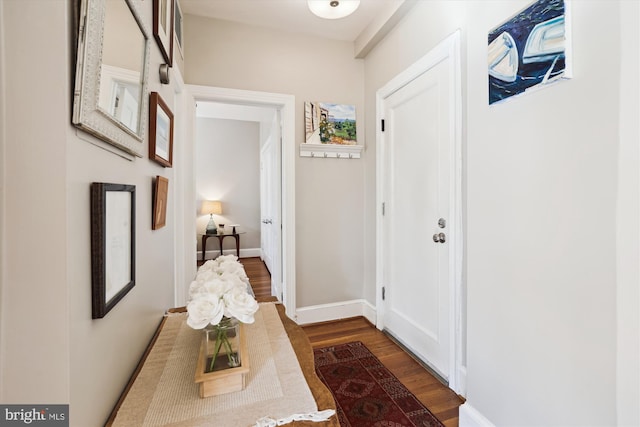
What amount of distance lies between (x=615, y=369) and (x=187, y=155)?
2.66 m

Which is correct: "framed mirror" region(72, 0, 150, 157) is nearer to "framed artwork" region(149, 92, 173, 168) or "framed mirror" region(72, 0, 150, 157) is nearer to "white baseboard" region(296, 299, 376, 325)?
"framed artwork" region(149, 92, 173, 168)

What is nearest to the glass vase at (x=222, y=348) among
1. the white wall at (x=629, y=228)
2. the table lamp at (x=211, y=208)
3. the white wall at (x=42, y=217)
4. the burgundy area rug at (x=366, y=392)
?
the white wall at (x=42, y=217)

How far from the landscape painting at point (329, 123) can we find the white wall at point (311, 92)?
0.07m

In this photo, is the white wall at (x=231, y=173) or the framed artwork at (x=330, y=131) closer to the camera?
the framed artwork at (x=330, y=131)

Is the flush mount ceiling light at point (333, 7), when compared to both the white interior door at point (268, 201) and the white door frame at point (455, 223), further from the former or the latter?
the white interior door at point (268, 201)

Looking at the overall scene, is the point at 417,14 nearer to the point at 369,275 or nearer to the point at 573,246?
the point at 573,246

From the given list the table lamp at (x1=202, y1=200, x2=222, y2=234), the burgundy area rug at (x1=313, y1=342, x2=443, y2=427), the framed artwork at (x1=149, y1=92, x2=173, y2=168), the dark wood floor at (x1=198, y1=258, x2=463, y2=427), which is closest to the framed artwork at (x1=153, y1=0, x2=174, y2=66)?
the framed artwork at (x1=149, y1=92, x2=173, y2=168)

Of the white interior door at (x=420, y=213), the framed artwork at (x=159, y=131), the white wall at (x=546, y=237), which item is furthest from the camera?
the white interior door at (x=420, y=213)

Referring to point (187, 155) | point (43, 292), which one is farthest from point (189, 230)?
point (43, 292)

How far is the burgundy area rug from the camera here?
1548mm

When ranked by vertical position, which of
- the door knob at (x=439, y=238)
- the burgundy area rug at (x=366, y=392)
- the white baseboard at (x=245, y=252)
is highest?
the door knob at (x=439, y=238)

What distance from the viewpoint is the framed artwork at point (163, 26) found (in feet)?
3.94

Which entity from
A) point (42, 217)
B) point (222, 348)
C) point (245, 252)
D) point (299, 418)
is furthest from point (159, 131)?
point (245, 252)

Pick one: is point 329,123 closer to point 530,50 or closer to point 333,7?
point 333,7
